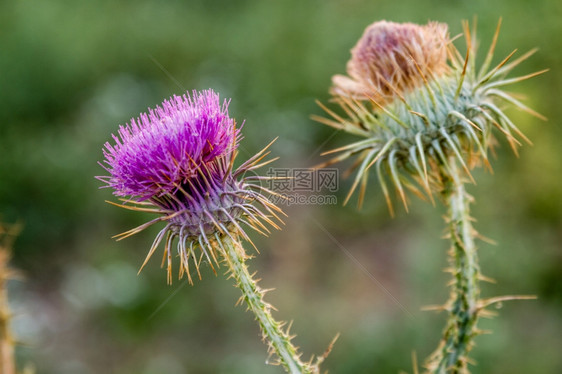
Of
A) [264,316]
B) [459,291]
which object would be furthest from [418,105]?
[264,316]

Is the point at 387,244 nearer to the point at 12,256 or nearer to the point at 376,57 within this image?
the point at 376,57

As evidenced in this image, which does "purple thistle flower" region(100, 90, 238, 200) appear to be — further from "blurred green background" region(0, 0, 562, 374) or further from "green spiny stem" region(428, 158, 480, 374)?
"blurred green background" region(0, 0, 562, 374)

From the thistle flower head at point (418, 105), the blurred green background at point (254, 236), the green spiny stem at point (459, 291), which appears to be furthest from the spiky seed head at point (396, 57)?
the blurred green background at point (254, 236)

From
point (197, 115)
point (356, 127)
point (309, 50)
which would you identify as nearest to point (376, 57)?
point (356, 127)

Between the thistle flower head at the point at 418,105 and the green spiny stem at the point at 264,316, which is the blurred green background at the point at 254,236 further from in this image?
the green spiny stem at the point at 264,316

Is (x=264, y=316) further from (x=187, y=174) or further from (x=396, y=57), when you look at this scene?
(x=396, y=57)

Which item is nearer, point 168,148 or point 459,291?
point 168,148
